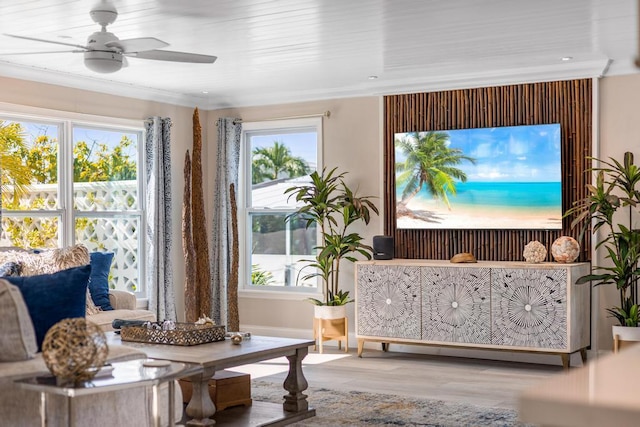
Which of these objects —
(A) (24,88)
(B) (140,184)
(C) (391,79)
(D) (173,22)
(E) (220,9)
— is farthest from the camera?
(B) (140,184)

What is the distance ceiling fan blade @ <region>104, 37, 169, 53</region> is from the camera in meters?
4.68

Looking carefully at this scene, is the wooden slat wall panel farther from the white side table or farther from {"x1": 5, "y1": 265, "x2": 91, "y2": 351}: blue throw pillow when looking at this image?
the white side table

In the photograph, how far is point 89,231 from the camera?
7.54 m

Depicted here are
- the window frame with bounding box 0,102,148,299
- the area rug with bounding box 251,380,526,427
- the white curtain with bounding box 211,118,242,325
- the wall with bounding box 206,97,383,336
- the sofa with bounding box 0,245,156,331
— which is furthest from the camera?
the white curtain with bounding box 211,118,242,325

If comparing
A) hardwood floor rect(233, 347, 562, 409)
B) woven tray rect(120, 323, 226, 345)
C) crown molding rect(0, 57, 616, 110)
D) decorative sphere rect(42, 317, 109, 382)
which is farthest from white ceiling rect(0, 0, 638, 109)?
hardwood floor rect(233, 347, 562, 409)

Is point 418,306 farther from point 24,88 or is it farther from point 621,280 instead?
point 24,88

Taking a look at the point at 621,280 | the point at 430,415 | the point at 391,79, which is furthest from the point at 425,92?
the point at 430,415

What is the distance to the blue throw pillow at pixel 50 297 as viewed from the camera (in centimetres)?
386

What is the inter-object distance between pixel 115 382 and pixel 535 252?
14.5 ft

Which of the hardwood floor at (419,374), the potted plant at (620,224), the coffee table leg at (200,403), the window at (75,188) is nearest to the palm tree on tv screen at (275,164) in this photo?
the window at (75,188)

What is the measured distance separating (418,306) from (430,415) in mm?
2056

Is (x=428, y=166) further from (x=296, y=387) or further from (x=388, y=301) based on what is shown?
(x=296, y=387)

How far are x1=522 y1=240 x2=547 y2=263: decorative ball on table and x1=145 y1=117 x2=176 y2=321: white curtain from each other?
348cm

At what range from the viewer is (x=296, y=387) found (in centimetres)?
506
